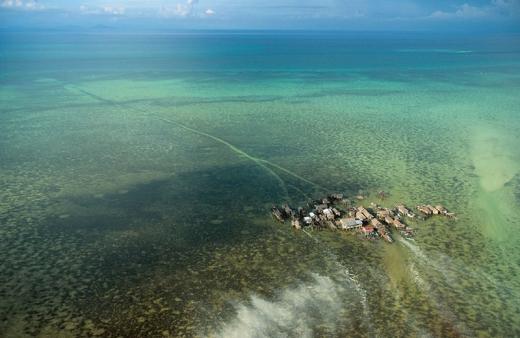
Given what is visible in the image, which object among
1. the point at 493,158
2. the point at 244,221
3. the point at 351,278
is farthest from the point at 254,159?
the point at 493,158

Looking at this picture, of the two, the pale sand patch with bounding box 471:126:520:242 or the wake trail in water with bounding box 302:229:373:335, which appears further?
the pale sand patch with bounding box 471:126:520:242

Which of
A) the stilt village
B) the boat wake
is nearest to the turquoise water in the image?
the boat wake

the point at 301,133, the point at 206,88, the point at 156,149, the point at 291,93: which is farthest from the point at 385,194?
the point at 206,88

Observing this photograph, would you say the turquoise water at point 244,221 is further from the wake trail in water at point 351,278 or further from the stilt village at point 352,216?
the stilt village at point 352,216

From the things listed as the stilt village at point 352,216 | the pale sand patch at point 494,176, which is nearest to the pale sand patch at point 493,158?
the pale sand patch at point 494,176

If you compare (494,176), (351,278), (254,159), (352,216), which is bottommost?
(351,278)

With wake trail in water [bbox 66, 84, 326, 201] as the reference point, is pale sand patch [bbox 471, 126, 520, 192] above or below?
above

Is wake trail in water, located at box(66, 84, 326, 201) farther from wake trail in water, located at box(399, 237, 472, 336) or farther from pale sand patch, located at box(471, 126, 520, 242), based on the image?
pale sand patch, located at box(471, 126, 520, 242)

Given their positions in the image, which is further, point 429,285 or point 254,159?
point 254,159

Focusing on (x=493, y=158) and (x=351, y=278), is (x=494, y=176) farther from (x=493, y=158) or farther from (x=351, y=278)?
(x=351, y=278)
